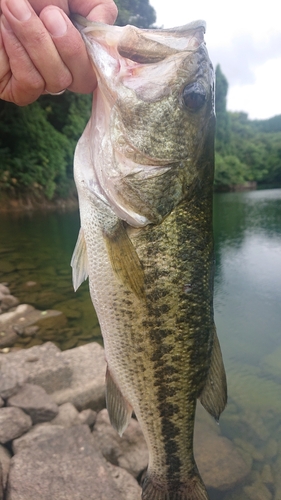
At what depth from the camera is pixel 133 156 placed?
68.0 inches

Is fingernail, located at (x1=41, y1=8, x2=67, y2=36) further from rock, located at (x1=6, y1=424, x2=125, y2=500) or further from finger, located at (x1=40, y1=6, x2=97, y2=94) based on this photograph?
rock, located at (x1=6, y1=424, x2=125, y2=500)

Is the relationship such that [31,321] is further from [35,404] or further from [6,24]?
[6,24]

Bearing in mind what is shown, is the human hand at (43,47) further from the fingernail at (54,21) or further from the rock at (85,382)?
the rock at (85,382)

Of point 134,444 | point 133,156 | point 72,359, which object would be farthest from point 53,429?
point 133,156

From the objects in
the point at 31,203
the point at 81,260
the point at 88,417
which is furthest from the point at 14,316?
the point at 31,203

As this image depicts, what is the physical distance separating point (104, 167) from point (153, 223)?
34 cm

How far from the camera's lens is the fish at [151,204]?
165 cm

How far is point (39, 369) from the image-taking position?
13.2 ft

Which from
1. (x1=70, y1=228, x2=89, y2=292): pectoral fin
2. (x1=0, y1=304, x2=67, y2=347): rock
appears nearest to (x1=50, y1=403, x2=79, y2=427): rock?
(x1=0, y1=304, x2=67, y2=347): rock

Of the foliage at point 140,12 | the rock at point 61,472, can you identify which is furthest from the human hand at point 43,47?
the foliage at point 140,12

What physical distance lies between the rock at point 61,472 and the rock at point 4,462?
0.05 meters

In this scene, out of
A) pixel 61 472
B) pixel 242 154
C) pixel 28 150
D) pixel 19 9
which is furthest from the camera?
pixel 242 154

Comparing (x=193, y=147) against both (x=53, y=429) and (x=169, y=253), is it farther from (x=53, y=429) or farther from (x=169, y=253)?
(x=53, y=429)

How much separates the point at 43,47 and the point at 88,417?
3.36 meters
